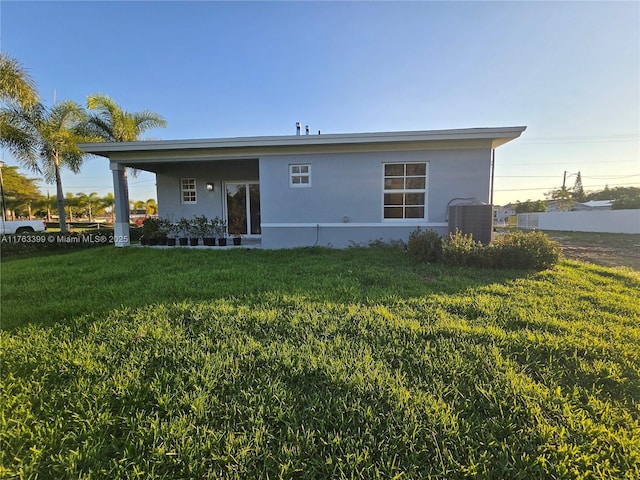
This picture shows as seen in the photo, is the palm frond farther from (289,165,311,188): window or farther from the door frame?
(289,165,311,188): window

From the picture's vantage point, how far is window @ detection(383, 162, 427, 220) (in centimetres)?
844

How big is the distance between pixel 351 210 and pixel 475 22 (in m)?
5.81

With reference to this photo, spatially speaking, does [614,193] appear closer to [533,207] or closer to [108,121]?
[533,207]

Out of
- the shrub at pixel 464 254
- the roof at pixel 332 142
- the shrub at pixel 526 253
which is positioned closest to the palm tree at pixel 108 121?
the roof at pixel 332 142

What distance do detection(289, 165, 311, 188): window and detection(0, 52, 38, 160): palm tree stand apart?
43.0 ft

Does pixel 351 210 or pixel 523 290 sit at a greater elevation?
pixel 351 210

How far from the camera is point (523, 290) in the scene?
4566mm

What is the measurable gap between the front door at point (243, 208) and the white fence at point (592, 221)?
1985 cm

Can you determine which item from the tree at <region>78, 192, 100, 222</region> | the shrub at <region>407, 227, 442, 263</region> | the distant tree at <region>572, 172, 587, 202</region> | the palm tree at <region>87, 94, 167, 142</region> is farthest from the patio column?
the distant tree at <region>572, 172, 587, 202</region>

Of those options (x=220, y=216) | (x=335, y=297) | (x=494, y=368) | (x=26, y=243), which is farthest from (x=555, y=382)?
(x=26, y=243)

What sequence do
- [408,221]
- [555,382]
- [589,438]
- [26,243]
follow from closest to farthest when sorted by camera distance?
[589,438] → [555,382] → [408,221] → [26,243]

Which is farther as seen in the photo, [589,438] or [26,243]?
[26,243]

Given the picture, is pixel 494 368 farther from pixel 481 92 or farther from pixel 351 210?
pixel 481 92

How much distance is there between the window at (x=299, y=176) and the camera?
8.73 metres
